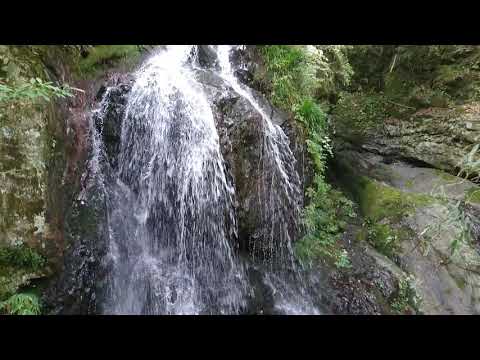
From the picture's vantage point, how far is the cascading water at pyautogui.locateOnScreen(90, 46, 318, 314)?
477 cm

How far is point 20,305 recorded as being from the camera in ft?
11.3

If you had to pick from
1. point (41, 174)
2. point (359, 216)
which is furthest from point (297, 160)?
point (41, 174)

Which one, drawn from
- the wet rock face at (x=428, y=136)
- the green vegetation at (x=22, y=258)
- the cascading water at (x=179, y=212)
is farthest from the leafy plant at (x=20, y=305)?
the wet rock face at (x=428, y=136)

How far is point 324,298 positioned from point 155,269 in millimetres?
2714

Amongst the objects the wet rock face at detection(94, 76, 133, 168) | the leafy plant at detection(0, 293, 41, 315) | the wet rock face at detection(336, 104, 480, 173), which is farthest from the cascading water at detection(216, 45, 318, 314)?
the leafy plant at detection(0, 293, 41, 315)

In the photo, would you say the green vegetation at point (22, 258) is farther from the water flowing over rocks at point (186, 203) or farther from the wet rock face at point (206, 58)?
the wet rock face at point (206, 58)

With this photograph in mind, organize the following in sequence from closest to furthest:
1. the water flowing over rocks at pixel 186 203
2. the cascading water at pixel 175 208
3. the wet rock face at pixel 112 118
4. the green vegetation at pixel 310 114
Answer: the water flowing over rocks at pixel 186 203 → the cascading water at pixel 175 208 → the wet rock face at pixel 112 118 → the green vegetation at pixel 310 114

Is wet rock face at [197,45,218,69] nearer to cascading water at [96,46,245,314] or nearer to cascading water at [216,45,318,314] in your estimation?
cascading water at [216,45,318,314]

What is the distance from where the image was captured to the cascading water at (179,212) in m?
4.77

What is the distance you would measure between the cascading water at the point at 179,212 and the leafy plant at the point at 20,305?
1054mm

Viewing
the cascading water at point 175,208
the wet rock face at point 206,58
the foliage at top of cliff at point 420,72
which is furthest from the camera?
the foliage at top of cliff at point 420,72

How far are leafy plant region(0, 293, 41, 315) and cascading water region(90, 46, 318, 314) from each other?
1.05 metres

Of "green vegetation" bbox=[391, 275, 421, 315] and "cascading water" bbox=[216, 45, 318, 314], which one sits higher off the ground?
"cascading water" bbox=[216, 45, 318, 314]

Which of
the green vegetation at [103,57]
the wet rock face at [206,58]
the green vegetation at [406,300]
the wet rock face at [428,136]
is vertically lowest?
the green vegetation at [406,300]
